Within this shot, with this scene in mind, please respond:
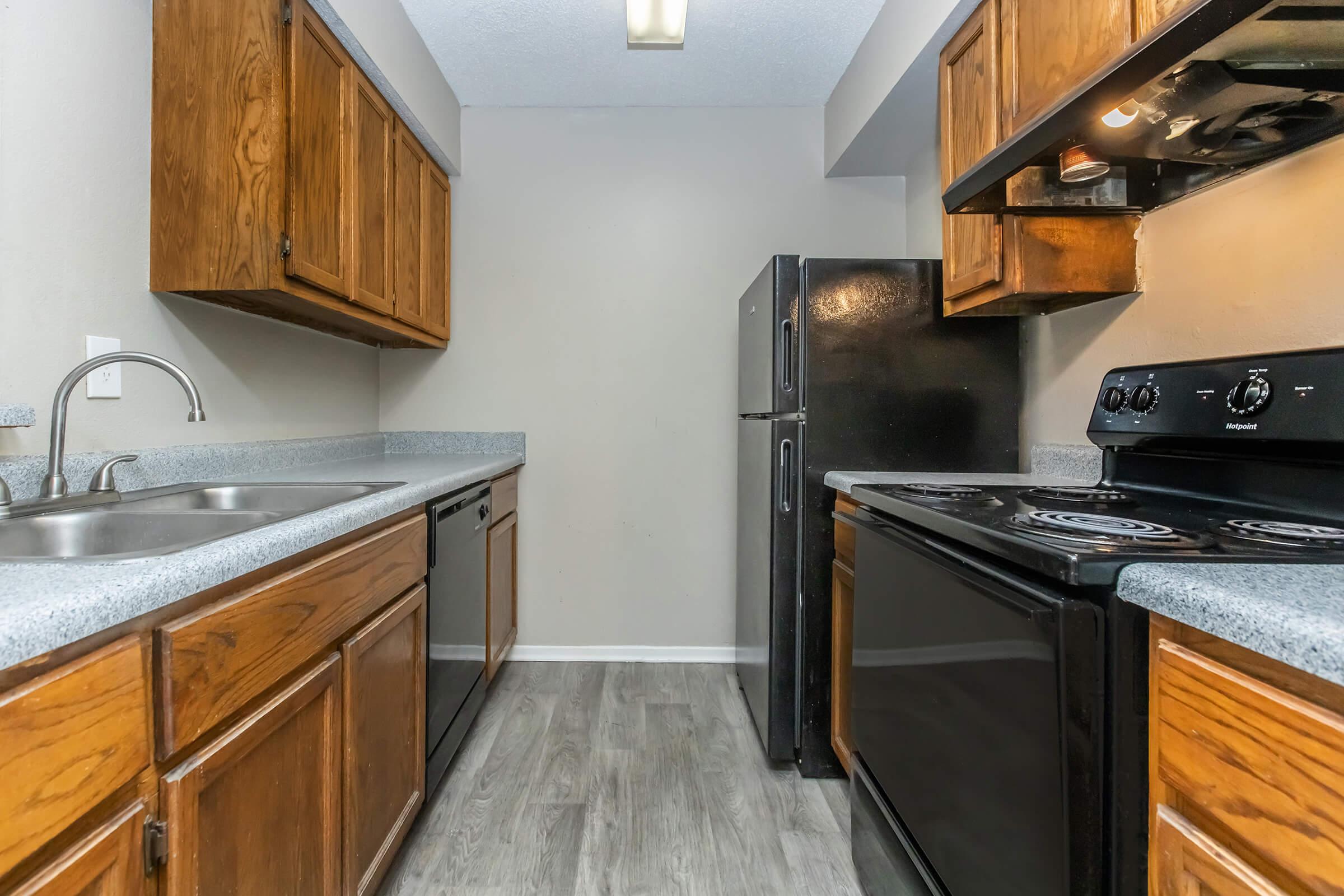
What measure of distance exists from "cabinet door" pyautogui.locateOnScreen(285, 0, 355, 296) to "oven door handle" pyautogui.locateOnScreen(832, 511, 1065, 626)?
1529 millimetres

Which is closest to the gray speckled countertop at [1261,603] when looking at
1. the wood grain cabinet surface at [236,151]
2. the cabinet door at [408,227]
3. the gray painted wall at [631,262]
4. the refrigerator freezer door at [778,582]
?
the refrigerator freezer door at [778,582]

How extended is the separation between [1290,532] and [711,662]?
7.01 feet

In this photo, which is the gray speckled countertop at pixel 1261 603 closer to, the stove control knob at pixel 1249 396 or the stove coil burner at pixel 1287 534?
the stove coil burner at pixel 1287 534

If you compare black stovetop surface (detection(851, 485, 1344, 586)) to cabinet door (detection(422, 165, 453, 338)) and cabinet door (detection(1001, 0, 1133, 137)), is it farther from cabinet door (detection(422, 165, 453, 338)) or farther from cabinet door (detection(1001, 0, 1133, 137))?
cabinet door (detection(422, 165, 453, 338))

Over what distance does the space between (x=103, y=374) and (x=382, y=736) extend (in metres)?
0.98

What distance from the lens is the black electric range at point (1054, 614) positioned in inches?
27.2

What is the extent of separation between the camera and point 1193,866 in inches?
23.3

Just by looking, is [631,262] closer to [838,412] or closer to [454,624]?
[838,412]

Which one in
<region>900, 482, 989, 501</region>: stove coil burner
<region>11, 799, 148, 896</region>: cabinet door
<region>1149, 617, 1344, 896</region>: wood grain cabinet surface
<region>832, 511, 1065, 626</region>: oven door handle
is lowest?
<region>11, 799, 148, 896</region>: cabinet door

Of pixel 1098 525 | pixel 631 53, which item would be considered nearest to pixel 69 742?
pixel 1098 525

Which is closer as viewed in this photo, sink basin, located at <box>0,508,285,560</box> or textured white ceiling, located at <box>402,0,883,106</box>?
sink basin, located at <box>0,508,285,560</box>

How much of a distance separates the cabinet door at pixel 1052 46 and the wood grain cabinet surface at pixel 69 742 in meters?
1.60

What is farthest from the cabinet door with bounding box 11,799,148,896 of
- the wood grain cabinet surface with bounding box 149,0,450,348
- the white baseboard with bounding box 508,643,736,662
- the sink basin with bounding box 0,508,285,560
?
the white baseboard with bounding box 508,643,736,662

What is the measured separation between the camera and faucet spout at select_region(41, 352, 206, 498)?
3.41 feet
